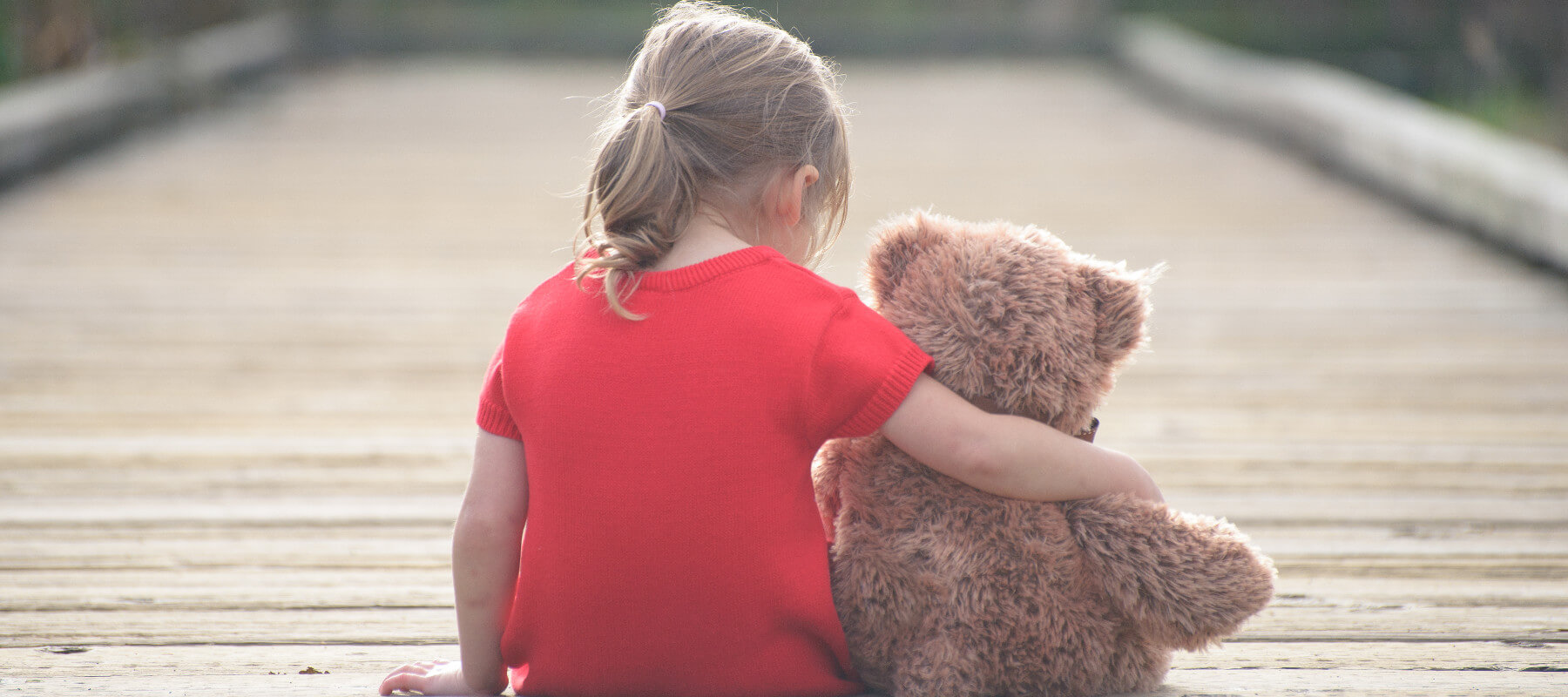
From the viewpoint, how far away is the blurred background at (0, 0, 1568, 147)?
909 cm

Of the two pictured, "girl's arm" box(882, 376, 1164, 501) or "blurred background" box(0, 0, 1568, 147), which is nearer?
"girl's arm" box(882, 376, 1164, 501)

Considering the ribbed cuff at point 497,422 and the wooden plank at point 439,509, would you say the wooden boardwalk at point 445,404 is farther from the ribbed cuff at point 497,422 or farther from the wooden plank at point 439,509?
the ribbed cuff at point 497,422

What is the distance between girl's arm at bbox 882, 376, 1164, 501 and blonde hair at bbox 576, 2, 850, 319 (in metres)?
0.28

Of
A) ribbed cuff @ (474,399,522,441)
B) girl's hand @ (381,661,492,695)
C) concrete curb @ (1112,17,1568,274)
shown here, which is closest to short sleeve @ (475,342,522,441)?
ribbed cuff @ (474,399,522,441)

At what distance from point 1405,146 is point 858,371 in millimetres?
5502

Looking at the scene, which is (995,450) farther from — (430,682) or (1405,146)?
(1405,146)

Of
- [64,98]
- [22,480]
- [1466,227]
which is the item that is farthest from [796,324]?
[64,98]

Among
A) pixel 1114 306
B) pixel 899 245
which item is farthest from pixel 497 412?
pixel 1114 306

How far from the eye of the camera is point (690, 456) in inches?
53.6

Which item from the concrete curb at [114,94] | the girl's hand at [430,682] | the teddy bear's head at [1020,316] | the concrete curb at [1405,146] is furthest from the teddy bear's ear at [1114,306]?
the concrete curb at [114,94]

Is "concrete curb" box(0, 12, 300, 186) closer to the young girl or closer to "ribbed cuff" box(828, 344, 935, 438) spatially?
the young girl

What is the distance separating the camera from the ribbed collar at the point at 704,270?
1.39 meters

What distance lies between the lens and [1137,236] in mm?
5477

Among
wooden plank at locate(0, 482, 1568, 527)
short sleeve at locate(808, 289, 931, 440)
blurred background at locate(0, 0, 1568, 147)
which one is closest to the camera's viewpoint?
short sleeve at locate(808, 289, 931, 440)
